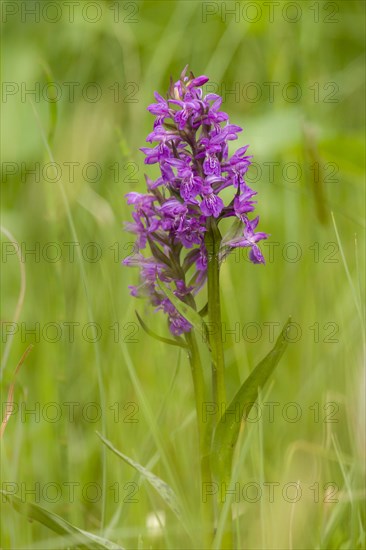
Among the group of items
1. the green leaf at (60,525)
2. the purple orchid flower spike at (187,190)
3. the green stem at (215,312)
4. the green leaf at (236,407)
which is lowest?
the green leaf at (60,525)

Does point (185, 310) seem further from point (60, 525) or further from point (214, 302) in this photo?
point (60, 525)

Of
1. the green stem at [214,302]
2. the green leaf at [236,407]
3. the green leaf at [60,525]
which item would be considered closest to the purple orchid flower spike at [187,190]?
the green stem at [214,302]

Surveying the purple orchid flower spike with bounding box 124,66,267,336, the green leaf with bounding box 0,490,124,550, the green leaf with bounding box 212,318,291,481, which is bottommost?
the green leaf with bounding box 0,490,124,550

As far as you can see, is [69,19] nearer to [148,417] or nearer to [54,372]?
[54,372]

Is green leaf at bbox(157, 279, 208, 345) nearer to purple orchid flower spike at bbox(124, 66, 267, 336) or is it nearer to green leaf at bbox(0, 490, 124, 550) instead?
purple orchid flower spike at bbox(124, 66, 267, 336)

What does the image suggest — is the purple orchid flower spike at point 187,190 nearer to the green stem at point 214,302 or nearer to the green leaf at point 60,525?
the green stem at point 214,302

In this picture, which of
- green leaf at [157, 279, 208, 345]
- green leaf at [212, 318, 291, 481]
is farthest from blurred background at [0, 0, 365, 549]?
green leaf at [157, 279, 208, 345]
